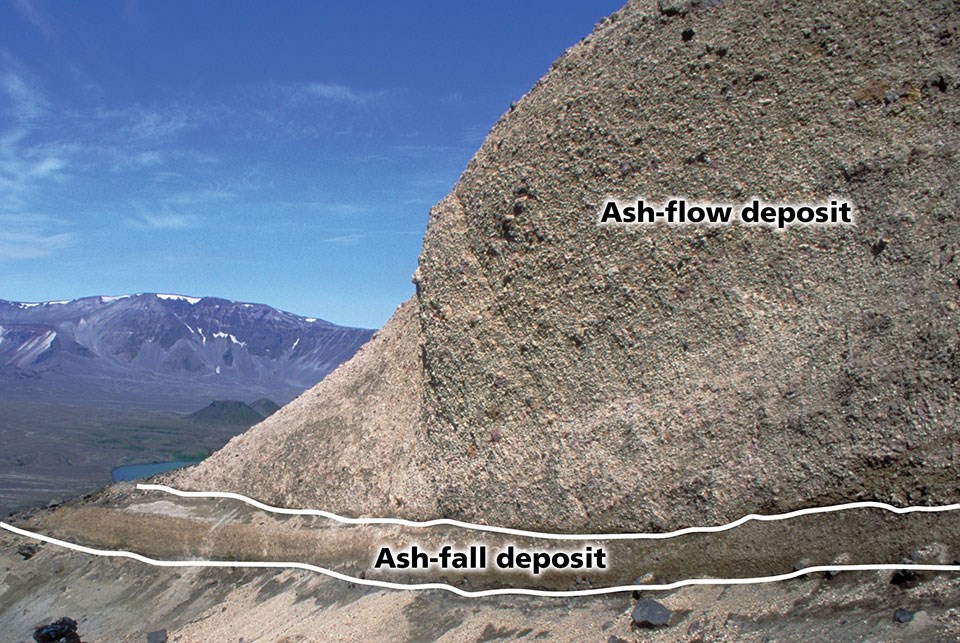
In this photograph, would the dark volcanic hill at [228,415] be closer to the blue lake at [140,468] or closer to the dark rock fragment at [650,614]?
the blue lake at [140,468]

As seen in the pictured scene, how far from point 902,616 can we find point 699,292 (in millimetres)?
3885

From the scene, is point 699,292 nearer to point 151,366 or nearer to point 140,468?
point 140,468

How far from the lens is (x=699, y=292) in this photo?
8.69m

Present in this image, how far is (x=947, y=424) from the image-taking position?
7.03 m

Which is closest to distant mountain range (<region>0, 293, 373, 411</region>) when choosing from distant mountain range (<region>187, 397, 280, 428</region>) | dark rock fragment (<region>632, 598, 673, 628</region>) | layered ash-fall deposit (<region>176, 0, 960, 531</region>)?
distant mountain range (<region>187, 397, 280, 428</region>)

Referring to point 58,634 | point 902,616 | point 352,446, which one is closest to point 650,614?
point 902,616

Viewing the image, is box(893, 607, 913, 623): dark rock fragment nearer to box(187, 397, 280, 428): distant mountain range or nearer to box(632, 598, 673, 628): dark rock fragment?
box(632, 598, 673, 628): dark rock fragment

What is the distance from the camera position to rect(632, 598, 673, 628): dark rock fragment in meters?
6.88

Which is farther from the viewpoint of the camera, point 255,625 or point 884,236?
point 255,625

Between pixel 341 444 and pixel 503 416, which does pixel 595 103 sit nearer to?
pixel 503 416

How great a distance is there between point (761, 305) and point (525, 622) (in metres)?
4.06

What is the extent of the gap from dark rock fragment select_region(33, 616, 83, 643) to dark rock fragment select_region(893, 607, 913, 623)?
1115 centimetres

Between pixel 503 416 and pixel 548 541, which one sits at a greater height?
pixel 503 416

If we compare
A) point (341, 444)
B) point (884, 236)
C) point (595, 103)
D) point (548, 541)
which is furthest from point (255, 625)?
point (884, 236)
